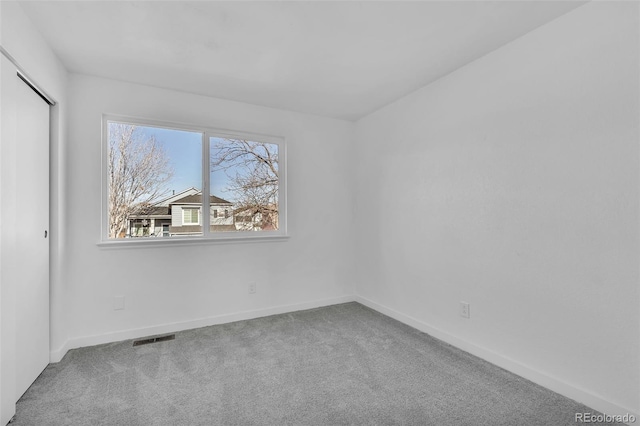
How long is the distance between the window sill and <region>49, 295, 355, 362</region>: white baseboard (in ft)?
2.54

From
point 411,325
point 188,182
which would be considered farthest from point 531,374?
point 188,182

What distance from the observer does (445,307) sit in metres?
2.72

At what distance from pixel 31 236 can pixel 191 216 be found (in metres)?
1.25

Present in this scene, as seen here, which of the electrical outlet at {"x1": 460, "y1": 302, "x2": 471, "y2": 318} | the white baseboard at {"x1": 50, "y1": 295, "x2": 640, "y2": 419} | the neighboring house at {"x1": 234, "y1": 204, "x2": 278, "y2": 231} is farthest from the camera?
the neighboring house at {"x1": 234, "y1": 204, "x2": 278, "y2": 231}

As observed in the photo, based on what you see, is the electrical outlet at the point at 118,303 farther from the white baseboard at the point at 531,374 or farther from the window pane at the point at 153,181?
the white baseboard at the point at 531,374

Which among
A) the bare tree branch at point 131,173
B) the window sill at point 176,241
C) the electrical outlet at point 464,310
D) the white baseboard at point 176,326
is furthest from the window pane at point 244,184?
the electrical outlet at point 464,310

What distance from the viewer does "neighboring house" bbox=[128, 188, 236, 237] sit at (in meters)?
2.93

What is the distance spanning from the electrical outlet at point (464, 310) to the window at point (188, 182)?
2.04 meters

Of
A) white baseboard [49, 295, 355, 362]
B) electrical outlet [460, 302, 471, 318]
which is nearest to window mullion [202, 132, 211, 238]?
white baseboard [49, 295, 355, 362]

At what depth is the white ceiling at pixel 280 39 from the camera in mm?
1854

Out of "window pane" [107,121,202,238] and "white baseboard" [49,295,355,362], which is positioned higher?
"window pane" [107,121,202,238]

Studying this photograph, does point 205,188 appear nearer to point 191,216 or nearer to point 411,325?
point 191,216

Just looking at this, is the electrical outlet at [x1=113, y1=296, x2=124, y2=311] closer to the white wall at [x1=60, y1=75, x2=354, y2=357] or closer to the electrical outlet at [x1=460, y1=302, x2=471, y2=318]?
the white wall at [x1=60, y1=75, x2=354, y2=357]

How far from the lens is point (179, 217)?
3.07m
